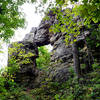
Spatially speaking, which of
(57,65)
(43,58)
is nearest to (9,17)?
(57,65)

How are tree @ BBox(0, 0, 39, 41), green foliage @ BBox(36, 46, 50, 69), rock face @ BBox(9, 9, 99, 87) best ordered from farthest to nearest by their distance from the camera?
1. green foliage @ BBox(36, 46, 50, 69)
2. rock face @ BBox(9, 9, 99, 87)
3. tree @ BBox(0, 0, 39, 41)

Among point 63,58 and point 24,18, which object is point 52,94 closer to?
point 63,58

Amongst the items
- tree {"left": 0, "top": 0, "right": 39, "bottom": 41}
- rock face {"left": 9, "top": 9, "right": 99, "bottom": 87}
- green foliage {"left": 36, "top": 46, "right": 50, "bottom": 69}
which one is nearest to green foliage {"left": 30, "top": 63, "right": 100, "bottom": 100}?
rock face {"left": 9, "top": 9, "right": 99, "bottom": 87}

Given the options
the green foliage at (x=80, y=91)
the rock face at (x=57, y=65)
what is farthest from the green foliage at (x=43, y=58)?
the green foliage at (x=80, y=91)

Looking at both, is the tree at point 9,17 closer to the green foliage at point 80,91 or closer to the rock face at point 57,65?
the green foliage at point 80,91

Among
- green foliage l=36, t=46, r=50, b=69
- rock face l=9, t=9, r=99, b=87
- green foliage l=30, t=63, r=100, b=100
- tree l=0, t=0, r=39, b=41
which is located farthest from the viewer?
green foliage l=36, t=46, r=50, b=69

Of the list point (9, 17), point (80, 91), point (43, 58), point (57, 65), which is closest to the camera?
point (9, 17)

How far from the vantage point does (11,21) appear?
3.54 m

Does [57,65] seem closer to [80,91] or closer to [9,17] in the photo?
[80,91]

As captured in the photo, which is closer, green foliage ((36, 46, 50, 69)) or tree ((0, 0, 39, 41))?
tree ((0, 0, 39, 41))

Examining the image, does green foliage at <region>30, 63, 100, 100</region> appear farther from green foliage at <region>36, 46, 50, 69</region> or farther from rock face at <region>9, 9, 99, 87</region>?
green foliage at <region>36, 46, 50, 69</region>

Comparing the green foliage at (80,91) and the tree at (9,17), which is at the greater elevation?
the tree at (9,17)

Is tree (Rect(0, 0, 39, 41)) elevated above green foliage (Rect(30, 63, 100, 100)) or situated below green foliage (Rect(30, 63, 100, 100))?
above

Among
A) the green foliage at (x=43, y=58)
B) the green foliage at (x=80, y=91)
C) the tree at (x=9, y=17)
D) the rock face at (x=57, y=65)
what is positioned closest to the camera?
the tree at (x=9, y=17)
